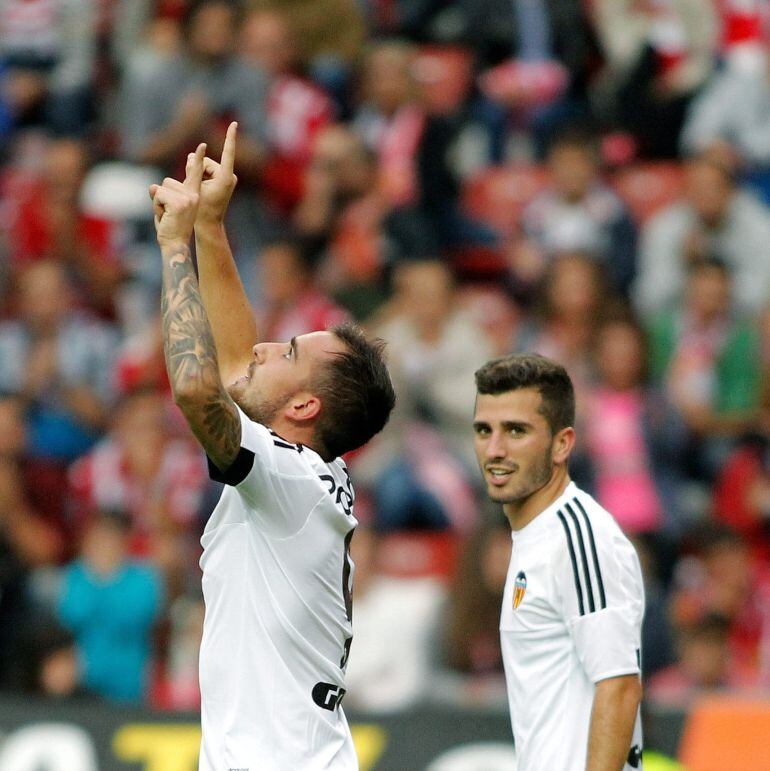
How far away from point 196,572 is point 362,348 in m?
5.39

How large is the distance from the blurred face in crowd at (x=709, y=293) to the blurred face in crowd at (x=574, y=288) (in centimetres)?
67

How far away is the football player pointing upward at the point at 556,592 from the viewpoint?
16.3 ft

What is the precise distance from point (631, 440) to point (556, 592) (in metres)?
4.90

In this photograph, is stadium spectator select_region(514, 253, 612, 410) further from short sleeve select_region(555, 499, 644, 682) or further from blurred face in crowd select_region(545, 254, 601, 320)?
short sleeve select_region(555, 499, 644, 682)

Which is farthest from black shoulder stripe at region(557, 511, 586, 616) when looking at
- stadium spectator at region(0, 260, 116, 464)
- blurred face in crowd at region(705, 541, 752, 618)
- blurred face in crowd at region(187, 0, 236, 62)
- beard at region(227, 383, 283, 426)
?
blurred face in crowd at region(187, 0, 236, 62)

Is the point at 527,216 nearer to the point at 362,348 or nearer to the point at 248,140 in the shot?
the point at 248,140

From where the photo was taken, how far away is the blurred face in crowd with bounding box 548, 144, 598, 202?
37.8 ft

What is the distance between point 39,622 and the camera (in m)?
9.44

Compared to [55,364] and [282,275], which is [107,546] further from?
[282,275]

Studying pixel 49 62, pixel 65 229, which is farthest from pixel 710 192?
pixel 49 62

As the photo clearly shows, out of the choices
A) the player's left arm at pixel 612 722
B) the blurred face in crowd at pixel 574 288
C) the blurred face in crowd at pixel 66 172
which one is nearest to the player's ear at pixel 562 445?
the player's left arm at pixel 612 722

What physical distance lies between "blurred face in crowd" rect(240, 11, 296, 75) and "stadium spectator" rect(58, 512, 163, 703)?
4.73m

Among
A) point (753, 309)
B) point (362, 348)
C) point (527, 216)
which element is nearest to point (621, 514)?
point (753, 309)

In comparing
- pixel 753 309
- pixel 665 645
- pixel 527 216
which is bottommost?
pixel 665 645
